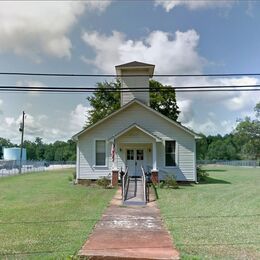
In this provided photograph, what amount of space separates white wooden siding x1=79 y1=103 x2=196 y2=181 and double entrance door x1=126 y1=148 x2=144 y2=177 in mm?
558

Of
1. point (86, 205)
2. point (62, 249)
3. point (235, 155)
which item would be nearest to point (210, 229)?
point (62, 249)

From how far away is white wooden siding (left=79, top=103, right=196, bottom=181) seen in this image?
21.0 m

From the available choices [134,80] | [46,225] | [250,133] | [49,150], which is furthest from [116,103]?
[49,150]

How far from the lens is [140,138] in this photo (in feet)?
68.3

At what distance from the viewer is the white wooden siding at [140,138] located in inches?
829

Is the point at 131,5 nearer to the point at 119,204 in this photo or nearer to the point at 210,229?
the point at 119,204

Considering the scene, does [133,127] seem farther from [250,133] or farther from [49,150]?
[49,150]

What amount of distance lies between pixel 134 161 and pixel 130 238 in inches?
549

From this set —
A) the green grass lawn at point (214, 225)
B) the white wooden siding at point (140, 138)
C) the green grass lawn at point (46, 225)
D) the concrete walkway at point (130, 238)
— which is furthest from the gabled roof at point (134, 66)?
the concrete walkway at point (130, 238)

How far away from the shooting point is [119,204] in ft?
42.5

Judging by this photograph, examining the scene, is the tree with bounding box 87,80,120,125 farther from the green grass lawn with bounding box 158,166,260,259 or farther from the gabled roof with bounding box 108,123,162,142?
the green grass lawn with bounding box 158,166,260,259

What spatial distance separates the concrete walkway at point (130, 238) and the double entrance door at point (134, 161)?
10118 millimetres

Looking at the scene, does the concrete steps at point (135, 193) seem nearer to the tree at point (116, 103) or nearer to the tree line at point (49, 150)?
the tree at point (116, 103)

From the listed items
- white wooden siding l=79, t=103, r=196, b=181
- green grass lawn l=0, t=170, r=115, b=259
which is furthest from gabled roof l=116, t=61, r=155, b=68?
green grass lawn l=0, t=170, r=115, b=259
